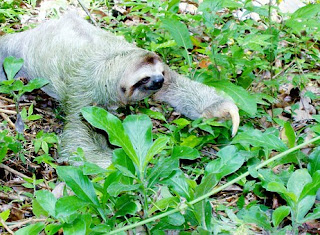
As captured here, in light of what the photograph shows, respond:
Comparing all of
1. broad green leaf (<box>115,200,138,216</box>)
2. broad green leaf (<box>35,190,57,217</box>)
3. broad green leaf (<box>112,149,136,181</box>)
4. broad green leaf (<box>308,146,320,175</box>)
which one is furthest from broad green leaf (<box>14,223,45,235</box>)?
broad green leaf (<box>308,146,320,175</box>)

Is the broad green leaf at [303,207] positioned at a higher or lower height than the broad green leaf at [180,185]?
lower

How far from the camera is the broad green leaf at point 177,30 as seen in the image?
17.9 feet

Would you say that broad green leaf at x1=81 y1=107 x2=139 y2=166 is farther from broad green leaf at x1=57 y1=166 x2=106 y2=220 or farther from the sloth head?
the sloth head

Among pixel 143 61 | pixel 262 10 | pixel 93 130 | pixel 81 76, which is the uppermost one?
pixel 262 10

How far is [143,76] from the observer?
5.00m

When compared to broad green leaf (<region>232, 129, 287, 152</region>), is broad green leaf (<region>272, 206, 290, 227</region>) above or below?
below

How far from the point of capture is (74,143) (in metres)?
4.95

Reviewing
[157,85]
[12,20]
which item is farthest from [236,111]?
[12,20]

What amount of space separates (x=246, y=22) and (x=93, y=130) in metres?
→ 2.55

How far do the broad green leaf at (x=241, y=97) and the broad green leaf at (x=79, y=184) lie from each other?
7.16 feet

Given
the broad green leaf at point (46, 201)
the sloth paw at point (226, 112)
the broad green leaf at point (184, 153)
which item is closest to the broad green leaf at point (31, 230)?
the broad green leaf at point (46, 201)

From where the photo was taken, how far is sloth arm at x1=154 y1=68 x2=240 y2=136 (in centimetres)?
529

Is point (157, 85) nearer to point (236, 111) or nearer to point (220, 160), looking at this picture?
point (236, 111)

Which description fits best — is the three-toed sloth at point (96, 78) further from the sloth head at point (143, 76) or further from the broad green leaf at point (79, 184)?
the broad green leaf at point (79, 184)
